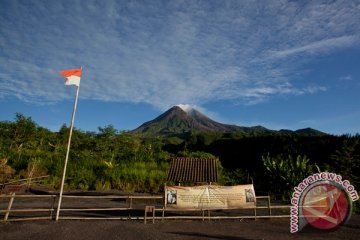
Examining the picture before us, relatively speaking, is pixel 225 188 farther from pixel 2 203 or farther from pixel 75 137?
pixel 75 137

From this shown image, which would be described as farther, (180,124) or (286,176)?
(180,124)

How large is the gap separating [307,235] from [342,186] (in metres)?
5.49

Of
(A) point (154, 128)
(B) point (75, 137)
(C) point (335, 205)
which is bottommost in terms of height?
(C) point (335, 205)

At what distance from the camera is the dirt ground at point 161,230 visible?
12023 mm

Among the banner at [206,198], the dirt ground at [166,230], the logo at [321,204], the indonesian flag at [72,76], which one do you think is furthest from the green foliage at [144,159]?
the indonesian flag at [72,76]

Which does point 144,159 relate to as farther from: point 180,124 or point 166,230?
point 180,124

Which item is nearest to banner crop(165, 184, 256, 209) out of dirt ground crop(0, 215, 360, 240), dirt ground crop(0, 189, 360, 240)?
dirt ground crop(0, 189, 360, 240)

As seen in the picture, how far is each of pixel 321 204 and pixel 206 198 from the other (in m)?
5.27

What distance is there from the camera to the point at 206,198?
15797 millimetres

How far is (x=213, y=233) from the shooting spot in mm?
12789

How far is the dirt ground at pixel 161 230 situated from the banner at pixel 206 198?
817 millimetres

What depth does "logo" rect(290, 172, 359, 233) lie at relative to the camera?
1487 cm

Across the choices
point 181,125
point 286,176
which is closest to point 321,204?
point 286,176

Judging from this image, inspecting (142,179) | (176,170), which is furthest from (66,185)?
(176,170)
